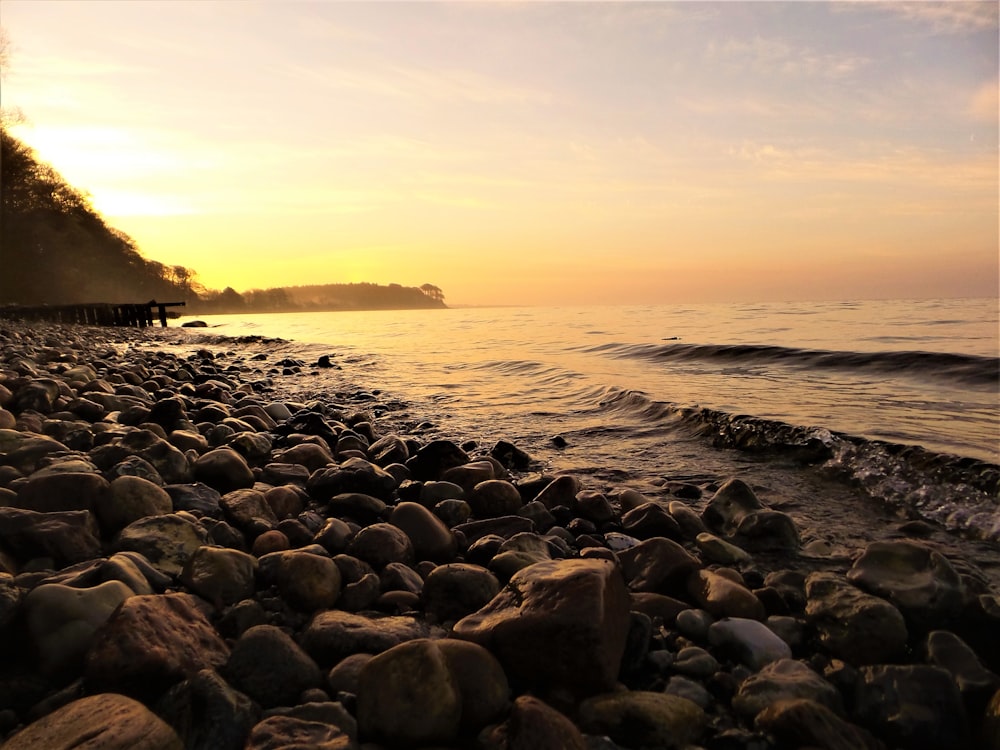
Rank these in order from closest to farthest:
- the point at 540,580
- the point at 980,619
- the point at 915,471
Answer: the point at 540,580 → the point at 980,619 → the point at 915,471

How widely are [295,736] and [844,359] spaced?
14.3 meters

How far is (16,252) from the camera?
48.3m

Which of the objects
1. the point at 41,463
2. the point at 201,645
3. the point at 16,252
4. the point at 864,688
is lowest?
the point at 864,688

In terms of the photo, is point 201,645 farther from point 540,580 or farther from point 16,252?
point 16,252

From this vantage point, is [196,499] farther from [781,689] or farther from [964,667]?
[964,667]

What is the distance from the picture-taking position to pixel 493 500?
3.95 metres

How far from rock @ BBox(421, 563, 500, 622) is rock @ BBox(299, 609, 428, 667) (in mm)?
232

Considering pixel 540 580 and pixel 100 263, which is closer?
pixel 540 580

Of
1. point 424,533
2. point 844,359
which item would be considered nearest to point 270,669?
point 424,533

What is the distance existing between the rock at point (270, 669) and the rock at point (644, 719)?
0.88 m

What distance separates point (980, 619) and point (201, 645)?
9.76 feet

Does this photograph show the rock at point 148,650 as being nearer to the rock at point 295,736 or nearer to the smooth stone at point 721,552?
the rock at point 295,736

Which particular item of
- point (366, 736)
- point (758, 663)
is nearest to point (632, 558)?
point (758, 663)

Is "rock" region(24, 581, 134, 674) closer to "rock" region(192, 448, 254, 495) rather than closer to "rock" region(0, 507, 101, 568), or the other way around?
"rock" region(0, 507, 101, 568)
